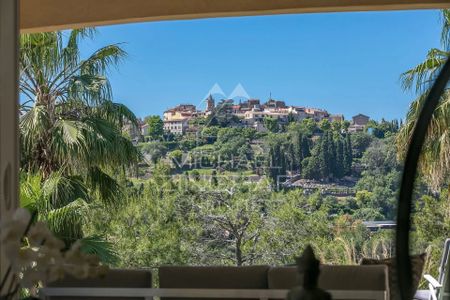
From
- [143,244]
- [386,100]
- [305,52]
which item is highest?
[305,52]

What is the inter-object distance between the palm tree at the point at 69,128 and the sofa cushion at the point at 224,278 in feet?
15.8

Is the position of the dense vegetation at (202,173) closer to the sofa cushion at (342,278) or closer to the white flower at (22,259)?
the sofa cushion at (342,278)

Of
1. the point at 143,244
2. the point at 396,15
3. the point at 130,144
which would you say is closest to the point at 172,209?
the point at 143,244

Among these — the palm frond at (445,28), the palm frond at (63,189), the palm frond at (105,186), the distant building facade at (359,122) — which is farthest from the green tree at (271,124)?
the palm frond at (63,189)

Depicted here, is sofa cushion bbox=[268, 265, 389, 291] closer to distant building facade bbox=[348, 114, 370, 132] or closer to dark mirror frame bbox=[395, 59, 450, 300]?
dark mirror frame bbox=[395, 59, 450, 300]

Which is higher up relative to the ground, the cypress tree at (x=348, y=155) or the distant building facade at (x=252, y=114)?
the distant building facade at (x=252, y=114)

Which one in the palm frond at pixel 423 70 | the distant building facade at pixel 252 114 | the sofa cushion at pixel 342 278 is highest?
the palm frond at pixel 423 70

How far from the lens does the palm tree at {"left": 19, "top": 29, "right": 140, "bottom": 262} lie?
7500mm

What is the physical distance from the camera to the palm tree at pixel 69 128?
750cm

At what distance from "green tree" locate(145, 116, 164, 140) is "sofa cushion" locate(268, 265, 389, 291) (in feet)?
22.1

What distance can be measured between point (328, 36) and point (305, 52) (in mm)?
390

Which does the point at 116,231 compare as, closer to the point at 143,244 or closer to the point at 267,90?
the point at 143,244

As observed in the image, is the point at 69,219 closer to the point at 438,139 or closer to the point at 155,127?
the point at 155,127

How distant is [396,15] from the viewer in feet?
32.3
